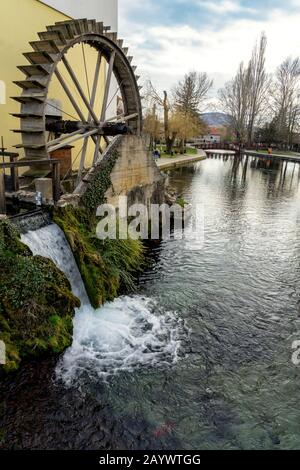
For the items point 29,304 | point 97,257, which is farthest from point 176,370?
point 97,257

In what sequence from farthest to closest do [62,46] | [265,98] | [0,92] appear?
[265,98] < [0,92] < [62,46]

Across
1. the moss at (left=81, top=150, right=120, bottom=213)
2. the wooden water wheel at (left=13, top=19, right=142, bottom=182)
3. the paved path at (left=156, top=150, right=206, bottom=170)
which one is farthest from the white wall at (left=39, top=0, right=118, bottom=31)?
the paved path at (left=156, top=150, right=206, bottom=170)

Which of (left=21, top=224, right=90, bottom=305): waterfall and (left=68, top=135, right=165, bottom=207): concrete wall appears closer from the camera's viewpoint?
(left=21, top=224, right=90, bottom=305): waterfall

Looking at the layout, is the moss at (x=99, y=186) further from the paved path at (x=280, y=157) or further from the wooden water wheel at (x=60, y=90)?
the paved path at (x=280, y=157)

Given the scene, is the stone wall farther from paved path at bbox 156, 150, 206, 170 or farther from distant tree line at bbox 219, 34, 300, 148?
distant tree line at bbox 219, 34, 300, 148

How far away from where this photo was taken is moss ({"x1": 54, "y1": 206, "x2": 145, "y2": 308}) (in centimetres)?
575

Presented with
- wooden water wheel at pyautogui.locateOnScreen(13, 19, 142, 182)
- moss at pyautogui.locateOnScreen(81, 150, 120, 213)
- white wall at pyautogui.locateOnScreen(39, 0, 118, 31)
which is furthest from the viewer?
white wall at pyautogui.locateOnScreen(39, 0, 118, 31)

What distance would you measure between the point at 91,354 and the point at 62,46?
6.21m

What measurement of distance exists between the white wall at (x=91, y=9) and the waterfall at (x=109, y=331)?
7.15m

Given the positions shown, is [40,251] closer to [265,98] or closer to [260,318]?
[260,318]

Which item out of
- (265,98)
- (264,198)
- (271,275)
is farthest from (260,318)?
(265,98)

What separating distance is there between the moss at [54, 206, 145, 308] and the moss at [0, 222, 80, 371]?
32.4 inches

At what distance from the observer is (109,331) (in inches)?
197
